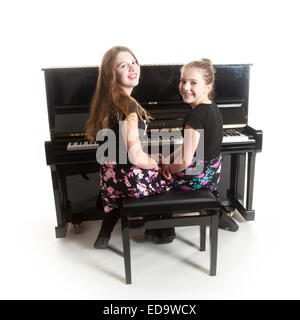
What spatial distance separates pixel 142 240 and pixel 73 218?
557mm

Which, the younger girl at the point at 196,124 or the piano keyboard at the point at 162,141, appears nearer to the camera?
the younger girl at the point at 196,124

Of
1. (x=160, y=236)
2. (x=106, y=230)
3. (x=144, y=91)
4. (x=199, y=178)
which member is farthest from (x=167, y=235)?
(x=144, y=91)

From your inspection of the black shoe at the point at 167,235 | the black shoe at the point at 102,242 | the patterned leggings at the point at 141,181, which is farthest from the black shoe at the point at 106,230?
the black shoe at the point at 167,235

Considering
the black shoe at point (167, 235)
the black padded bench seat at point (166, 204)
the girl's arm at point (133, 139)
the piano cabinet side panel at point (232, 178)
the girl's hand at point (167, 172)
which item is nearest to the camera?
the girl's arm at point (133, 139)

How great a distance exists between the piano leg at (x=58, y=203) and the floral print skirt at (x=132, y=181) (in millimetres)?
464

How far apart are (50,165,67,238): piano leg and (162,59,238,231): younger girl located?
0.77 metres

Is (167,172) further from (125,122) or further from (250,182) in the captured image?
(250,182)

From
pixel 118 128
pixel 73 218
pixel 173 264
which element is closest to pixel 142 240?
pixel 173 264

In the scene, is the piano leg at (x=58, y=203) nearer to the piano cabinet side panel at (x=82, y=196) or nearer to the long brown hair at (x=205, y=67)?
the piano cabinet side panel at (x=82, y=196)

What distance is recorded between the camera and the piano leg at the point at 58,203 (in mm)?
2395

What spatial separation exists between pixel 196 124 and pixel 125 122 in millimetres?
394

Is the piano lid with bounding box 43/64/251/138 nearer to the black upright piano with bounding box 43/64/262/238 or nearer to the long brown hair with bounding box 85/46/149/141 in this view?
the black upright piano with bounding box 43/64/262/238

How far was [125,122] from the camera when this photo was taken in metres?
1.79
